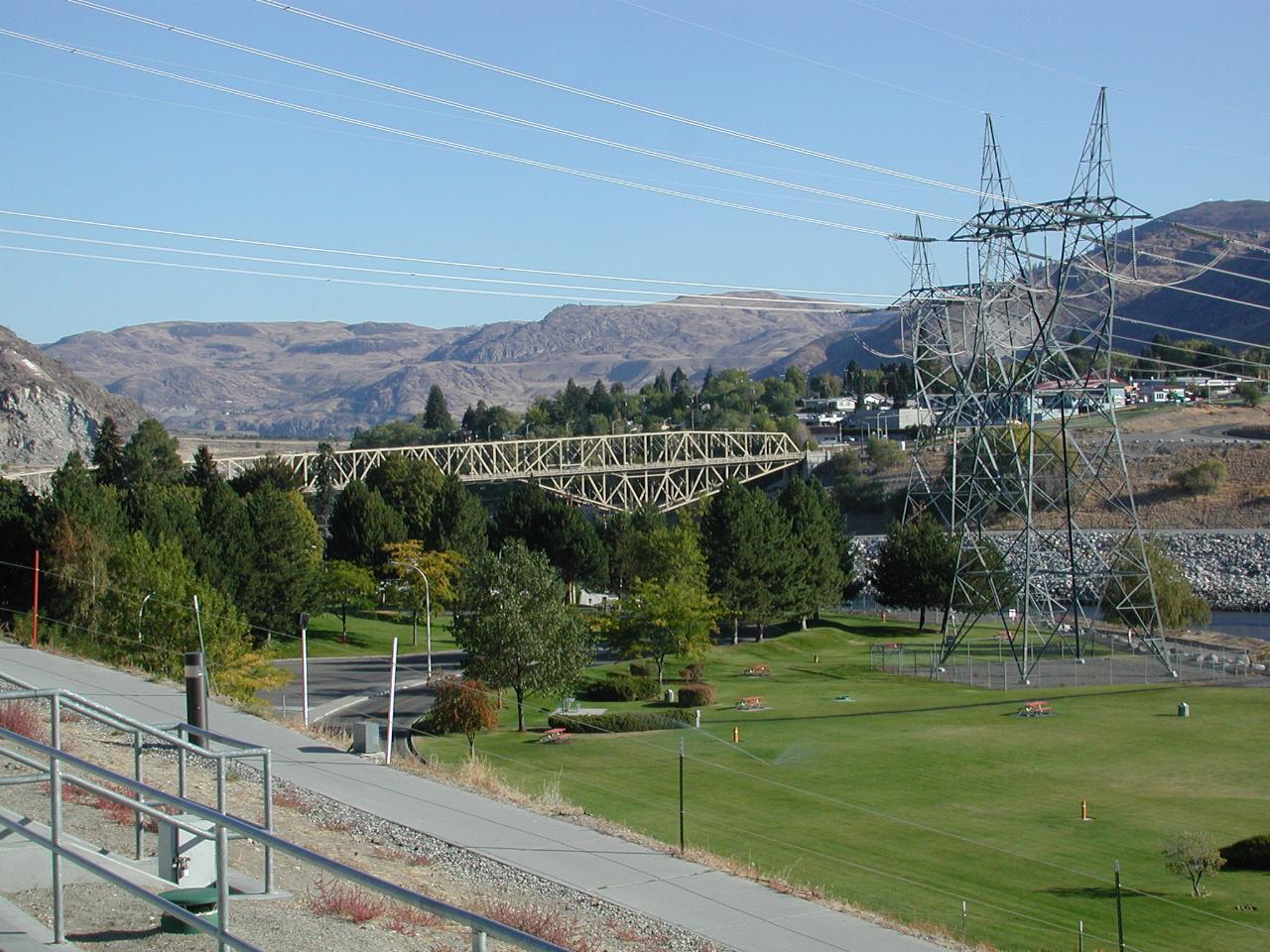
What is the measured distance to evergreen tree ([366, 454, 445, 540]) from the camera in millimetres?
84188

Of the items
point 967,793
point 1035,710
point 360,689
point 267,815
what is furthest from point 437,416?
point 267,815

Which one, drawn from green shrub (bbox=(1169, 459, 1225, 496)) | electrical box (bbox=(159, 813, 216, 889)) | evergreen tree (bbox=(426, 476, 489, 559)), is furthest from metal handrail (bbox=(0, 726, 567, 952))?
green shrub (bbox=(1169, 459, 1225, 496))

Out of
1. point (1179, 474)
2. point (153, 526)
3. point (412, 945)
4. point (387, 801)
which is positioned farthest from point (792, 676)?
point (1179, 474)

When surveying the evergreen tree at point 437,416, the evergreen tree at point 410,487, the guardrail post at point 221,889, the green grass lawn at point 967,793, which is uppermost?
the evergreen tree at point 437,416

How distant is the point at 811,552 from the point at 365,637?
23404mm

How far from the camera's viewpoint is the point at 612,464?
4990 inches

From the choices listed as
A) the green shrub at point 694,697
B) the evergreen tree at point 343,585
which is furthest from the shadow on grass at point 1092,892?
the evergreen tree at point 343,585

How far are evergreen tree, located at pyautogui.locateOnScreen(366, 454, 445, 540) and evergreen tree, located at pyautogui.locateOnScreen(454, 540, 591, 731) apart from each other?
36570mm

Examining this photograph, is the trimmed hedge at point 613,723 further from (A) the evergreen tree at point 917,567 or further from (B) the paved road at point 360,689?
(A) the evergreen tree at point 917,567

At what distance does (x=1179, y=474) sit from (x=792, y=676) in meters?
69.0

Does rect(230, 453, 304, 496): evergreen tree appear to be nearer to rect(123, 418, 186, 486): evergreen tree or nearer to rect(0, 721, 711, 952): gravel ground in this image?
rect(123, 418, 186, 486): evergreen tree

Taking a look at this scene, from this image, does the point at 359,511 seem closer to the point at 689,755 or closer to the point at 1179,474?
the point at 689,755

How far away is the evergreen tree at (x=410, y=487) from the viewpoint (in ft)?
276

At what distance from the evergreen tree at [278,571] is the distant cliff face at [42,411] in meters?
106
